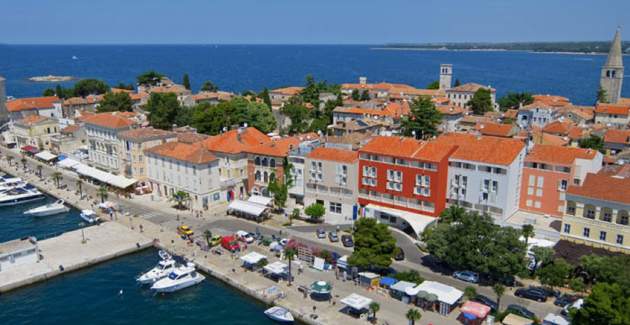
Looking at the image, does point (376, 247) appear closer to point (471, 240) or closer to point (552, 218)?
point (471, 240)

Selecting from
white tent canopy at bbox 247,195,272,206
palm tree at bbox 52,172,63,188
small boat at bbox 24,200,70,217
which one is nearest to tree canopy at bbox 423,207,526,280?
white tent canopy at bbox 247,195,272,206

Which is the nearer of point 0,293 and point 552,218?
point 0,293

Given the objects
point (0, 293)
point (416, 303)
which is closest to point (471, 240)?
point (416, 303)

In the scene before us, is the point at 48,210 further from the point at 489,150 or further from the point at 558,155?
the point at 558,155

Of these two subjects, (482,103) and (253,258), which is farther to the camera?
(482,103)

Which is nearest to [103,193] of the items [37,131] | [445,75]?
[37,131]

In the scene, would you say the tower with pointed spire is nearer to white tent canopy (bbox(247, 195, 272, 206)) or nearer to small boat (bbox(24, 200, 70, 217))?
white tent canopy (bbox(247, 195, 272, 206))

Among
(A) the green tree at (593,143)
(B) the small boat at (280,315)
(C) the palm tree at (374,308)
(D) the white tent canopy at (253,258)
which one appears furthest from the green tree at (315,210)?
(A) the green tree at (593,143)
